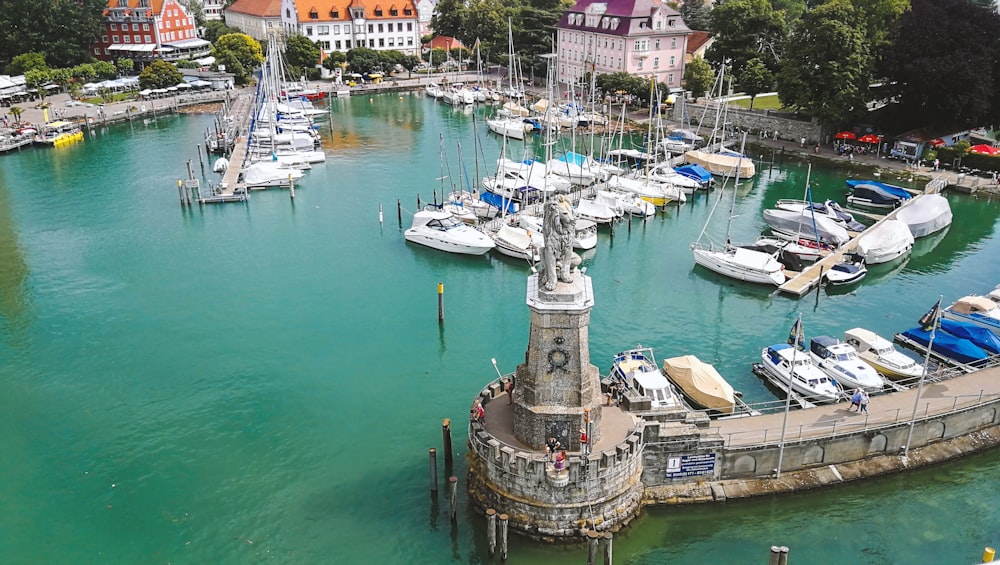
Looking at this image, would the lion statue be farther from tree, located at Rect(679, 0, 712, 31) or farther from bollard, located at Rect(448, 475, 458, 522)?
tree, located at Rect(679, 0, 712, 31)

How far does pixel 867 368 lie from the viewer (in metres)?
41.1

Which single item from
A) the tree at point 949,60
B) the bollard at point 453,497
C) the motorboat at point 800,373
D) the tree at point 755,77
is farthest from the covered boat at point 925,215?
the bollard at point 453,497

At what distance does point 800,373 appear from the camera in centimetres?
4009

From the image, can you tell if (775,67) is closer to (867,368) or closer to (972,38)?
(972,38)

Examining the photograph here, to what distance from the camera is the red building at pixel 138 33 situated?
467ft

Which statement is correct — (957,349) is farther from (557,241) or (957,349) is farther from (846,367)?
(557,241)

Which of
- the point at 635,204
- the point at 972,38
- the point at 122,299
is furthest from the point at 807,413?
the point at 972,38

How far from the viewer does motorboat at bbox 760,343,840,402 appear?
39.2 meters

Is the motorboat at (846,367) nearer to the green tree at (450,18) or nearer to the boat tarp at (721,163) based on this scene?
the boat tarp at (721,163)

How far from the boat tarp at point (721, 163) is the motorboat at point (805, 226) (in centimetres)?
1481

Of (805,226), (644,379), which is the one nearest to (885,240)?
(805,226)

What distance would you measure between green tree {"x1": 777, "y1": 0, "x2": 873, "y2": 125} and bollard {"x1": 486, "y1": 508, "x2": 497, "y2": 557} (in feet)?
230

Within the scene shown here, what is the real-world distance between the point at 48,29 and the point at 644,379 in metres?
129

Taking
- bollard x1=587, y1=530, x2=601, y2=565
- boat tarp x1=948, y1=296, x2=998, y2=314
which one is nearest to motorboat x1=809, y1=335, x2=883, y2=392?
boat tarp x1=948, y1=296, x2=998, y2=314
